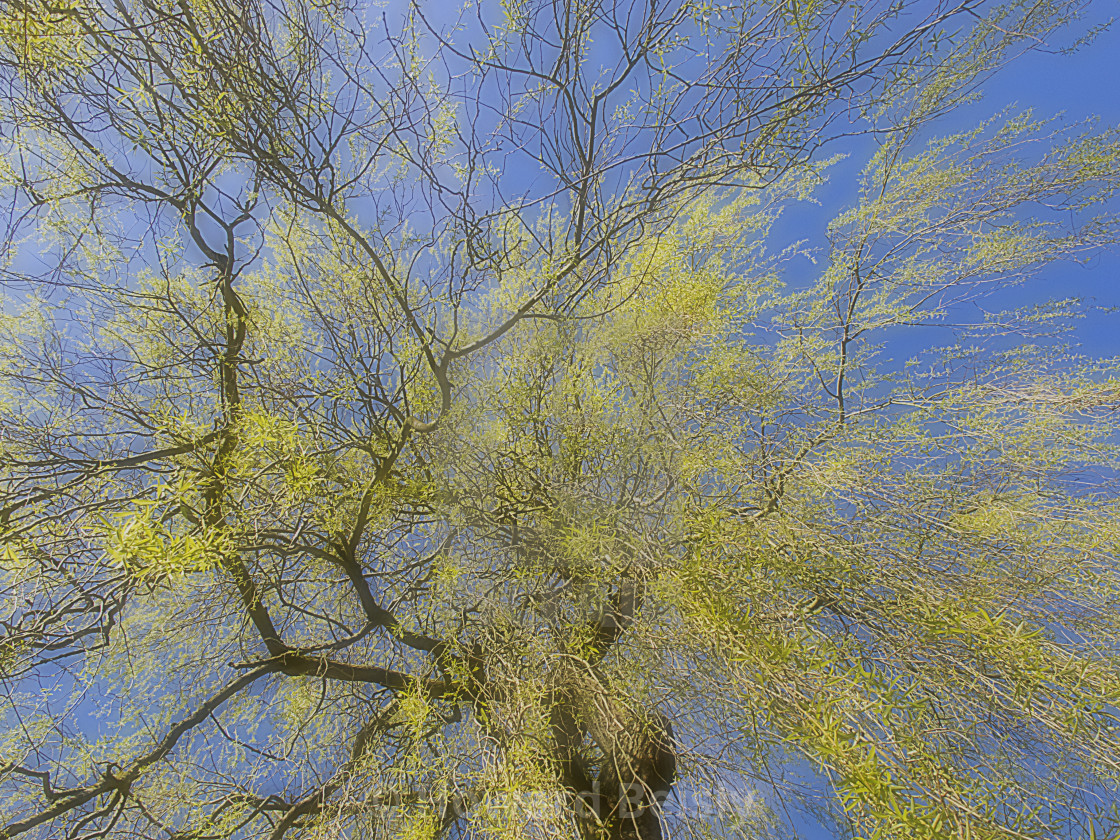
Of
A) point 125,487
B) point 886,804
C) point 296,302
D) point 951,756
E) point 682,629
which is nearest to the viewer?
point 886,804

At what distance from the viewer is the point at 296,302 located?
84.1 inches

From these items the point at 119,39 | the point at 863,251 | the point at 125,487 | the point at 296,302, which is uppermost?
the point at 119,39

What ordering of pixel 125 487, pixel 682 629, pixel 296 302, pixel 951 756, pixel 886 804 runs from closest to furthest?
pixel 886 804, pixel 951 756, pixel 682 629, pixel 125 487, pixel 296 302

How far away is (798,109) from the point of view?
4.30 ft

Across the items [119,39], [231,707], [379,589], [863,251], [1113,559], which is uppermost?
[119,39]

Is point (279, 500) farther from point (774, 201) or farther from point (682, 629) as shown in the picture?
point (774, 201)

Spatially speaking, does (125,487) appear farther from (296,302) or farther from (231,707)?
(231,707)

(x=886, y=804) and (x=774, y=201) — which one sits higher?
(x=774, y=201)

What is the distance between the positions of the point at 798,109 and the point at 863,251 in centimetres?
111

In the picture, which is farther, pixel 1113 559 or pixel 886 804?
pixel 1113 559

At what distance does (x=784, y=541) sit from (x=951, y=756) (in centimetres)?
77

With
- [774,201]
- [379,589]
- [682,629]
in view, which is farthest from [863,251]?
[379,589]

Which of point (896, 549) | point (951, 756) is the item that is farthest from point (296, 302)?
point (951, 756)

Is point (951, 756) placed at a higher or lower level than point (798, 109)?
lower
